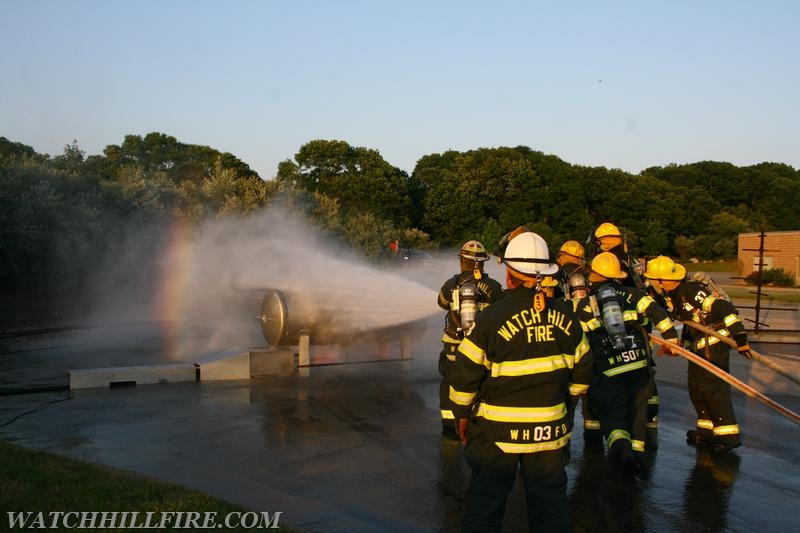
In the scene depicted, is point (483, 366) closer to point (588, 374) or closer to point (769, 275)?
point (588, 374)

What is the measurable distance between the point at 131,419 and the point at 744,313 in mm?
20400

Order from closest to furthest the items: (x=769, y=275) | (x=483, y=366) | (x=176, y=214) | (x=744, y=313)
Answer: (x=483, y=366), (x=744, y=313), (x=176, y=214), (x=769, y=275)

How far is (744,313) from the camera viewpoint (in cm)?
2330

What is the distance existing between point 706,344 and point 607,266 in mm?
1379

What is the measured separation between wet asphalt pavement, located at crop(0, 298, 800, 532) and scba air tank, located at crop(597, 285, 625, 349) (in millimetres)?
1223

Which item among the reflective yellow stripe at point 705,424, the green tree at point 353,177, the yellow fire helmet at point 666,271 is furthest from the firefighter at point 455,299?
the green tree at point 353,177

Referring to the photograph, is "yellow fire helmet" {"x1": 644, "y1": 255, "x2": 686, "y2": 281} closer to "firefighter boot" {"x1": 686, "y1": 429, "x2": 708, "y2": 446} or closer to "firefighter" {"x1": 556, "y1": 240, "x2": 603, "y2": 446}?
"firefighter" {"x1": 556, "y1": 240, "x2": 603, "y2": 446}

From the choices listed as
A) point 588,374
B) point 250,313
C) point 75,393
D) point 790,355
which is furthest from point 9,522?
point 250,313

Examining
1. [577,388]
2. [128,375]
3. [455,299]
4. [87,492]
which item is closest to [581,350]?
[577,388]

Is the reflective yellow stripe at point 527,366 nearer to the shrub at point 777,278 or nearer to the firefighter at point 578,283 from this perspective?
the firefighter at point 578,283

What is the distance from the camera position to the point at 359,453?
22.9 feet

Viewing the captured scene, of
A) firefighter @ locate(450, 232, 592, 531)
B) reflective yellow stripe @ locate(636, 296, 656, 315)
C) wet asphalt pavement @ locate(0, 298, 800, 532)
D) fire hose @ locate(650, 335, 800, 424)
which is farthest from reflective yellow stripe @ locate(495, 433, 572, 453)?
reflective yellow stripe @ locate(636, 296, 656, 315)

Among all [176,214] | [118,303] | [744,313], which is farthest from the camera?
[176,214]

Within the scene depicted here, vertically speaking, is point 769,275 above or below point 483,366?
below
